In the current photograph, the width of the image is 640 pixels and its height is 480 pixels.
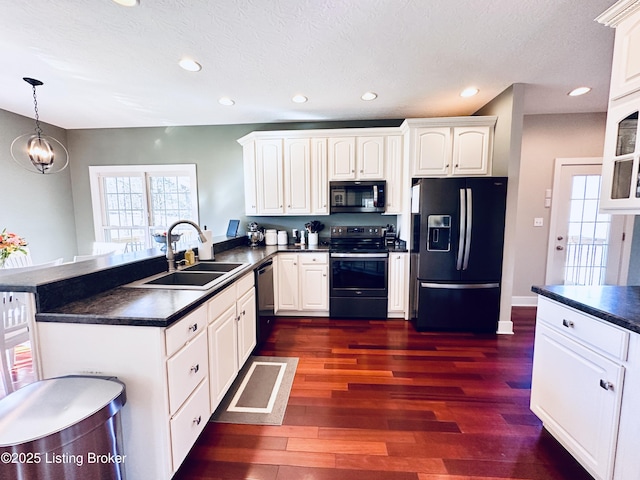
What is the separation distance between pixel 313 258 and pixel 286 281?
456mm

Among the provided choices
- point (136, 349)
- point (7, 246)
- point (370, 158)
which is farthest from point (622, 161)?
point (7, 246)

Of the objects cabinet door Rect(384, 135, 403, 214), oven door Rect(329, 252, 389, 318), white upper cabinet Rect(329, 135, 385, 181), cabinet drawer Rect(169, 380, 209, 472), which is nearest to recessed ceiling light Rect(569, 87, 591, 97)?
cabinet door Rect(384, 135, 403, 214)

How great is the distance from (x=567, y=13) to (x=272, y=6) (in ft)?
6.24

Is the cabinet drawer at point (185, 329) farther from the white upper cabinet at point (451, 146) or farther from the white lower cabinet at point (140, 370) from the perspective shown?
the white upper cabinet at point (451, 146)

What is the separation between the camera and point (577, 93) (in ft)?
9.74

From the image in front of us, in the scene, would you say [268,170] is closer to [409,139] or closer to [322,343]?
[409,139]

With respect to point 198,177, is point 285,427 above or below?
below

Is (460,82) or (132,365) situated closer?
(132,365)

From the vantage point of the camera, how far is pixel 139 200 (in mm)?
4352

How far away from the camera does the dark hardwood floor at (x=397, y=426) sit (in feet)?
4.79

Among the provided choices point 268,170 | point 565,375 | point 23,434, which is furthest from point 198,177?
point 565,375

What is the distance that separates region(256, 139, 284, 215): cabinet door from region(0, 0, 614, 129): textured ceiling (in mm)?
473

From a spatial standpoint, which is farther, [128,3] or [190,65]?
[190,65]

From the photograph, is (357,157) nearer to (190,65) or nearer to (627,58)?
(190,65)
